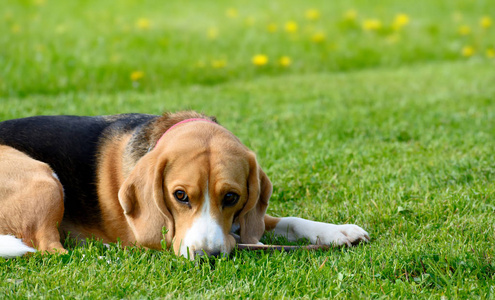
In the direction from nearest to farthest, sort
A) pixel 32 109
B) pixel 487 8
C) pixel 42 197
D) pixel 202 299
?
pixel 202 299 → pixel 42 197 → pixel 32 109 → pixel 487 8

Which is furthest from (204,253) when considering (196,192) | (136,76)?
(136,76)

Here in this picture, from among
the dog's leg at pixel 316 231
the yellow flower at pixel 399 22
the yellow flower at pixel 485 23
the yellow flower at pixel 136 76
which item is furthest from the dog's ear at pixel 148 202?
the yellow flower at pixel 485 23

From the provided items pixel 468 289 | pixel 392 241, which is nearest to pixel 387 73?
pixel 392 241

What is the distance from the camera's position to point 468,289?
3.39 meters

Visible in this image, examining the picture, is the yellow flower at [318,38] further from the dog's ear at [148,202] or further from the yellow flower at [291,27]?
the dog's ear at [148,202]

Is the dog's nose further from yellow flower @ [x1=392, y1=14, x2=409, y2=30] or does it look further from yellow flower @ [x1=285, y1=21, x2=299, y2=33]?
yellow flower @ [x1=392, y1=14, x2=409, y2=30]

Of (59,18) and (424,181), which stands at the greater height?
(59,18)

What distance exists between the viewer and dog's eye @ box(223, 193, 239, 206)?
3.82m

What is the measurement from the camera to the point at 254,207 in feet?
13.4

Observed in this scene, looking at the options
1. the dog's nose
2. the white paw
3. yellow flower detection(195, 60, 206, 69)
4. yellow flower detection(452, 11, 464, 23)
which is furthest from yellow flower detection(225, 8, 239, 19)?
the dog's nose

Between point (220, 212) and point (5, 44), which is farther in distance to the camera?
point (5, 44)

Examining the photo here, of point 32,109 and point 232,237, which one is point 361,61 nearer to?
point 32,109

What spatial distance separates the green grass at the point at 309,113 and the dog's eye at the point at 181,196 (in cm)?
38

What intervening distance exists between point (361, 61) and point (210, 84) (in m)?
3.77
